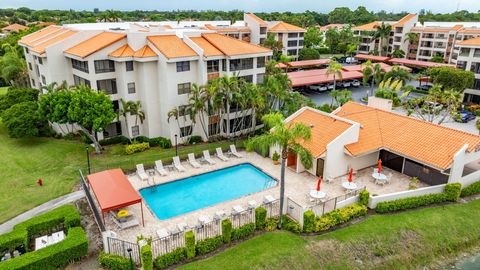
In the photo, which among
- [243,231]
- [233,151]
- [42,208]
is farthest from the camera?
[233,151]

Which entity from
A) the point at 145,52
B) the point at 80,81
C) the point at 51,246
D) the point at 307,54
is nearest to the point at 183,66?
the point at 145,52

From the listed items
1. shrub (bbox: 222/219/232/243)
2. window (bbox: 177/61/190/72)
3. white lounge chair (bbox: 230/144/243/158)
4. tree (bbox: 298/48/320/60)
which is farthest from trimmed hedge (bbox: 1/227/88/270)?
tree (bbox: 298/48/320/60)

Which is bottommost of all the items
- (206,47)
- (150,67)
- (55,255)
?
(55,255)

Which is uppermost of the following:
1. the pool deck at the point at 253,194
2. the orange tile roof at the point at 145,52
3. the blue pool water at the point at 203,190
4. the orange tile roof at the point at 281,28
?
the orange tile roof at the point at 281,28

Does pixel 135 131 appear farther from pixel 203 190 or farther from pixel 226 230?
pixel 226 230

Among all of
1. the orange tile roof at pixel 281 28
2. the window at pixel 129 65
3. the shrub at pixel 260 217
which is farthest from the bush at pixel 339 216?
the orange tile roof at pixel 281 28

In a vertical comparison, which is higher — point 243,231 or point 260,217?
point 260,217

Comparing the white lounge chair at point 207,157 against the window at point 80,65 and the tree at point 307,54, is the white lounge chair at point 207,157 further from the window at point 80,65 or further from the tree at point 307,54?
the tree at point 307,54
